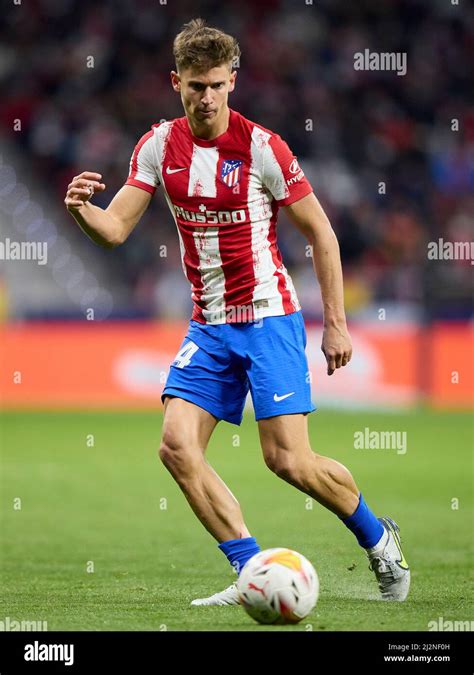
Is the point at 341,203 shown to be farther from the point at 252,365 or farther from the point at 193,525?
the point at 252,365

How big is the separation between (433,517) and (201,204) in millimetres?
4250

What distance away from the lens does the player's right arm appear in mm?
5395

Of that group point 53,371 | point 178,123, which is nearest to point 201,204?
point 178,123

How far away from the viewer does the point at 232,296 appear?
5.72 m

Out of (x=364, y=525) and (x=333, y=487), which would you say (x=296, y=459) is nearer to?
(x=333, y=487)

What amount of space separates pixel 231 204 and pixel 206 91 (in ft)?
1.75

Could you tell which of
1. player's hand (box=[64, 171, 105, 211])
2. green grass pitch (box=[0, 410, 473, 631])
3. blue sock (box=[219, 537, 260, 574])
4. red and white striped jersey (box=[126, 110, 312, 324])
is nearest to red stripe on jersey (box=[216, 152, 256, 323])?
red and white striped jersey (box=[126, 110, 312, 324])

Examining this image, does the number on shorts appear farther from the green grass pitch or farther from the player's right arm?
the green grass pitch

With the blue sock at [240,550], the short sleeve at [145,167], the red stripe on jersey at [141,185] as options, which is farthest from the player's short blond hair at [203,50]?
the blue sock at [240,550]

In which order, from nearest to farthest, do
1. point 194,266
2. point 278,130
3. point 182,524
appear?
point 194,266 < point 182,524 < point 278,130

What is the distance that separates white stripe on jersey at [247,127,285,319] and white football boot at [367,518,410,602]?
4.06 feet

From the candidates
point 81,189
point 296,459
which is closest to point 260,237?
point 81,189

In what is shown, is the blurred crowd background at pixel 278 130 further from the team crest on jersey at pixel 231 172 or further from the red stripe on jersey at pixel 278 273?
the team crest on jersey at pixel 231 172

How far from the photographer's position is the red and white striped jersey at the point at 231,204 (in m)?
5.66
